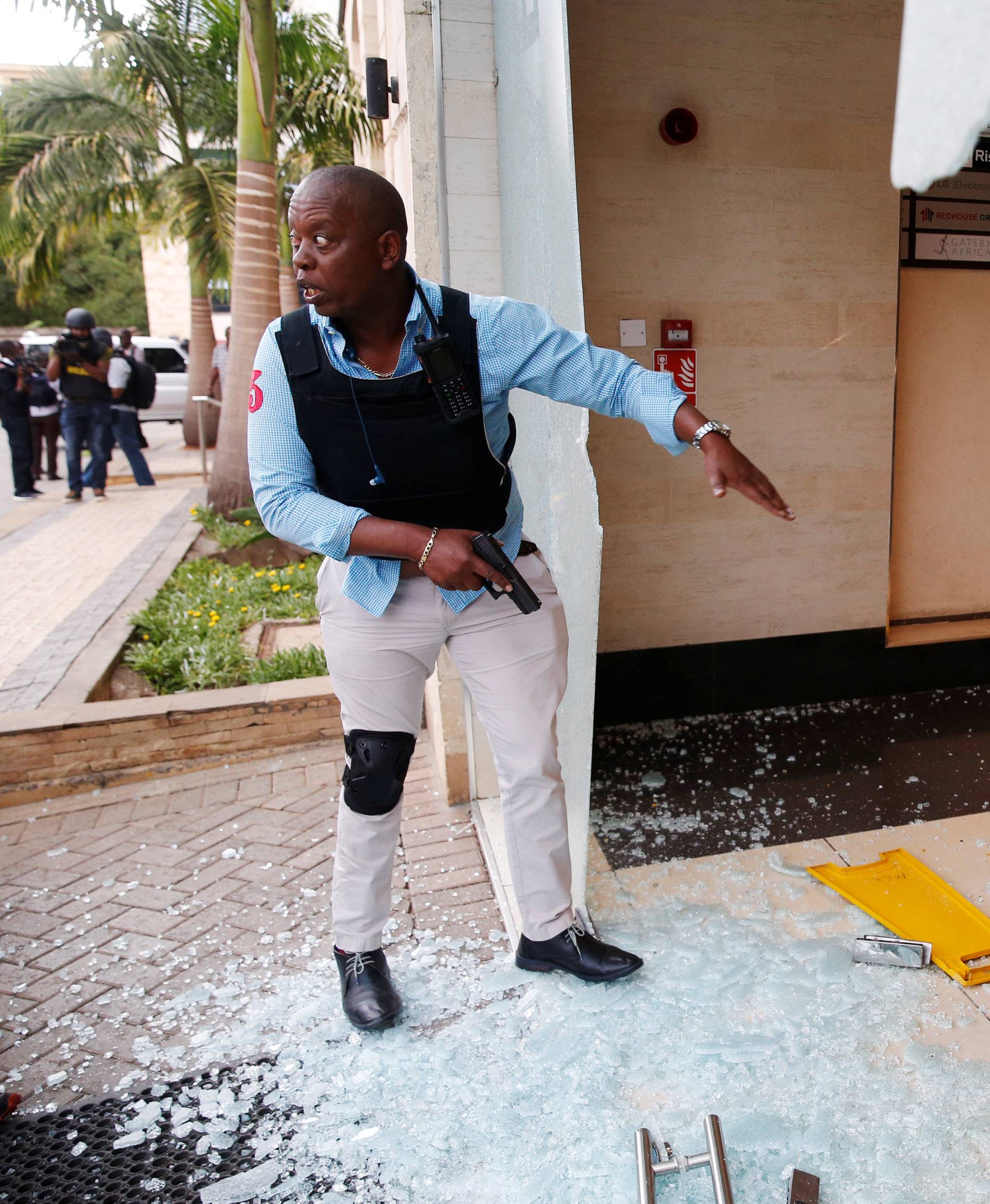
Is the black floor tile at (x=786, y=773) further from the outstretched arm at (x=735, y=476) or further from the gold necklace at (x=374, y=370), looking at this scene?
the gold necklace at (x=374, y=370)

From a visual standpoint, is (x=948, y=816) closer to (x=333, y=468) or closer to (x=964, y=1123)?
(x=964, y=1123)

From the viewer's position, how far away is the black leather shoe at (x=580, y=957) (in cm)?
256

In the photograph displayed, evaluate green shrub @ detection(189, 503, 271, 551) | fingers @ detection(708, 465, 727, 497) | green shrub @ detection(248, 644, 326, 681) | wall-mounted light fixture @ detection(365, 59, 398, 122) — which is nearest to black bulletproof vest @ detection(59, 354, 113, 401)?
green shrub @ detection(189, 503, 271, 551)

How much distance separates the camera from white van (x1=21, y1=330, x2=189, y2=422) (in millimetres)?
20188

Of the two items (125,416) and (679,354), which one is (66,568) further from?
(679,354)

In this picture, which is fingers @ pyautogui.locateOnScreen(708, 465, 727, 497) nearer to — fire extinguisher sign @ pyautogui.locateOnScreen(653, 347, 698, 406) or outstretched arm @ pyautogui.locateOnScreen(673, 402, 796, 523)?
outstretched arm @ pyautogui.locateOnScreen(673, 402, 796, 523)

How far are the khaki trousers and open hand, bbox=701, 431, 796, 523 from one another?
665 mm

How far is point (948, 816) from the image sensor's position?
3.48 metres

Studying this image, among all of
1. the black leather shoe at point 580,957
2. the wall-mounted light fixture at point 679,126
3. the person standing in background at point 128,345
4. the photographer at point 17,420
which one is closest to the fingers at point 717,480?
the black leather shoe at point 580,957

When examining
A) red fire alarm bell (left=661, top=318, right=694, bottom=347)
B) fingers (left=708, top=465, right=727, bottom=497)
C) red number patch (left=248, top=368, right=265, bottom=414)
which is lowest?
fingers (left=708, top=465, right=727, bottom=497)

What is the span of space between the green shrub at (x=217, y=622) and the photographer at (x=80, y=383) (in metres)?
4.26

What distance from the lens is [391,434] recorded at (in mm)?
2160

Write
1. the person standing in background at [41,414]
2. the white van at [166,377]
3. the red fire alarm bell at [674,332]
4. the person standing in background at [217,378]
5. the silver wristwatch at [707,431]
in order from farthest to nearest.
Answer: the white van at [166,377] < the person standing in background at [217,378] < the person standing in background at [41,414] < the red fire alarm bell at [674,332] < the silver wristwatch at [707,431]

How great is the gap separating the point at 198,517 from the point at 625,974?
7.29 metres
